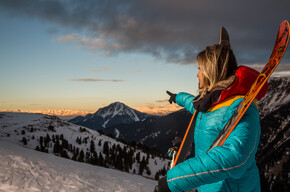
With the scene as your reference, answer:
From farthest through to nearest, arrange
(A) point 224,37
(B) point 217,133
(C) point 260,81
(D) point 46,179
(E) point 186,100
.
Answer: (D) point 46,179
(E) point 186,100
(A) point 224,37
(B) point 217,133
(C) point 260,81

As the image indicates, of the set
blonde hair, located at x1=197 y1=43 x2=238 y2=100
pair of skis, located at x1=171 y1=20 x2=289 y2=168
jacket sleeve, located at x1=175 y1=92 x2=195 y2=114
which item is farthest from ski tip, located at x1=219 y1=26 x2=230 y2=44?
jacket sleeve, located at x1=175 y1=92 x2=195 y2=114

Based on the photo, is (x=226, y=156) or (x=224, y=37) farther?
(x=224, y=37)

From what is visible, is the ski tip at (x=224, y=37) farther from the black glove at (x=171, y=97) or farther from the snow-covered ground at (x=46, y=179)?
the snow-covered ground at (x=46, y=179)

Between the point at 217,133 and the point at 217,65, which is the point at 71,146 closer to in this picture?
the point at 217,133

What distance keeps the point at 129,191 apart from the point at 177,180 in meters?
7.32

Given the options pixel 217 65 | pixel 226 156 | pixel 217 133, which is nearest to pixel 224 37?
pixel 217 65

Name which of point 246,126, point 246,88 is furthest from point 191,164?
point 246,88

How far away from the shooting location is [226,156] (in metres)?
1.90

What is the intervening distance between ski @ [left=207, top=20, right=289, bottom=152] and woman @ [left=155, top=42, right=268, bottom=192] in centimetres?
8

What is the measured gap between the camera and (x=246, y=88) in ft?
7.72

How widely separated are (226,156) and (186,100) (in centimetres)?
272

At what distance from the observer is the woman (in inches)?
75.9

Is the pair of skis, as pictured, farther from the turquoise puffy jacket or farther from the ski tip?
the ski tip

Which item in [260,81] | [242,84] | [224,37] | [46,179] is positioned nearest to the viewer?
[260,81]
